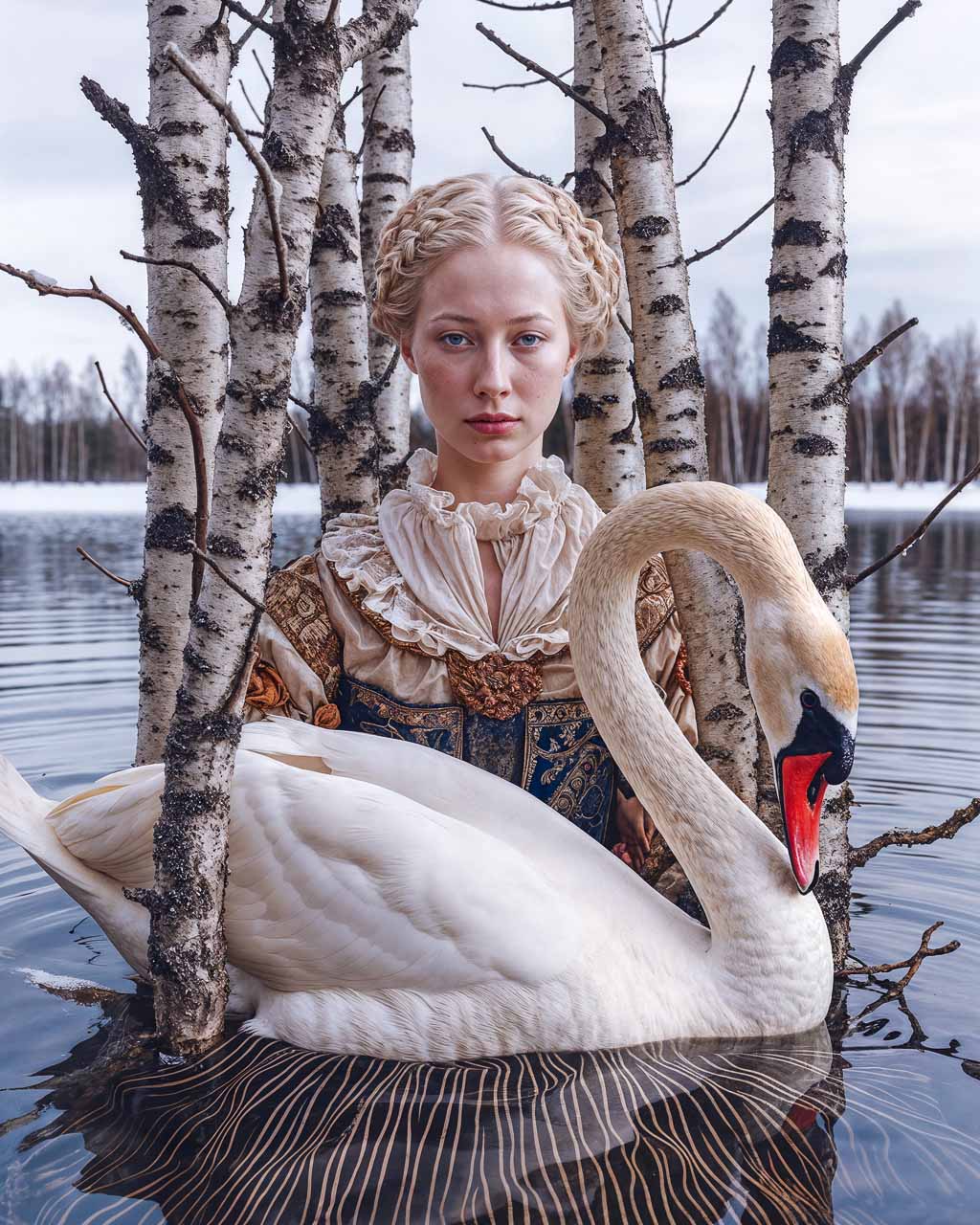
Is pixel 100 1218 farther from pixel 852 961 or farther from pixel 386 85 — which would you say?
pixel 386 85

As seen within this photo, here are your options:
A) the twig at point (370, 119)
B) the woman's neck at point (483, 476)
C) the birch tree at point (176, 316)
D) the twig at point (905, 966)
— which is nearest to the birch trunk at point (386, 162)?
the twig at point (370, 119)

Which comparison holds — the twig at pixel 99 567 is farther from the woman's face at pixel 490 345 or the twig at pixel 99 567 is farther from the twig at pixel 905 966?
the twig at pixel 905 966

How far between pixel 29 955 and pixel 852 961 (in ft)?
7.50

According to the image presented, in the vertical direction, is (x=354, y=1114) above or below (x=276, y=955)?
below

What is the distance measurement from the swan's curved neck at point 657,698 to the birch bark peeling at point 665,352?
0.40 m

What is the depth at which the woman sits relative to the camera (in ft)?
8.80

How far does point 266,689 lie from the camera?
2.78 metres

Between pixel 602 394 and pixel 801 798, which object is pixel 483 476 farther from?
pixel 602 394

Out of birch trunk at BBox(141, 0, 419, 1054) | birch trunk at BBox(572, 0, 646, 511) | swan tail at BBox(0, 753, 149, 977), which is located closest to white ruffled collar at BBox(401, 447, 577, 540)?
birch trunk at BBox(141, 0, 419, 1054)

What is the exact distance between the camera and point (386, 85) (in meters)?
4.87

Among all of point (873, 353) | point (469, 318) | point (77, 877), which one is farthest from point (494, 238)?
point (77, 877)

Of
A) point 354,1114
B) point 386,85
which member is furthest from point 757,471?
point 354,1114

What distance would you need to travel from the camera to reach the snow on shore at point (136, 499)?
44934 mm

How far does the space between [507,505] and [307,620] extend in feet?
1.83
